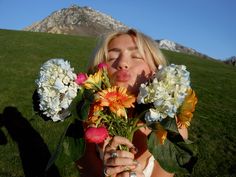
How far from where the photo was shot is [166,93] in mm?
2223

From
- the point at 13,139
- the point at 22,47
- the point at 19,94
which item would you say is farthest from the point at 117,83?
the point at 22,47

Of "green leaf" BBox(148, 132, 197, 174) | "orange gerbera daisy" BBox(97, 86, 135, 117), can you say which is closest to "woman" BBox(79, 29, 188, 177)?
"green leaf" BBox(148, 132, 197, 174)

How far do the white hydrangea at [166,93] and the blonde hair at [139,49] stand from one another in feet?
2.12

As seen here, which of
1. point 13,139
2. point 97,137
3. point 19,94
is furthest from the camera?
point 19,94

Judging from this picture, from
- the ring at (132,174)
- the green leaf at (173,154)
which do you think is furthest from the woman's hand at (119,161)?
the green leaf at (173,154)

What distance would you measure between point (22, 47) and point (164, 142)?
62.8ft

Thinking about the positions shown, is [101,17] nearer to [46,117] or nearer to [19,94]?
[19,94]

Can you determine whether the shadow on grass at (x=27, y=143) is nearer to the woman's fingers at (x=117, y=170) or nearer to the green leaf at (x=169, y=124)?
the woman's fingers at (x=117, y=170)

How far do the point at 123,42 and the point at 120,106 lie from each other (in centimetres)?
86

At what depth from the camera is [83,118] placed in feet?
7.28

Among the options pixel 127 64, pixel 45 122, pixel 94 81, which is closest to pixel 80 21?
pixel 45 122

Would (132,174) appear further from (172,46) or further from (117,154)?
(172,46)

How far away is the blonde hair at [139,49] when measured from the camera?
117 inches

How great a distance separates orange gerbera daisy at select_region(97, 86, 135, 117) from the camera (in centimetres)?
224
